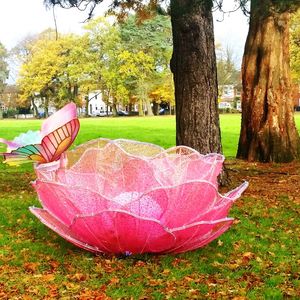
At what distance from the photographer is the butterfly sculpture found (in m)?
5.01

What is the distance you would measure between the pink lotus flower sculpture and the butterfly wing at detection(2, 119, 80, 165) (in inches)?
7.1

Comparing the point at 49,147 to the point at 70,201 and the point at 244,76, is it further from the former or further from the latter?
the point at 244,76

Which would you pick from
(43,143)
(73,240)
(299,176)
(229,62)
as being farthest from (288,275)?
(229,62)

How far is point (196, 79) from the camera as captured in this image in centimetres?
846

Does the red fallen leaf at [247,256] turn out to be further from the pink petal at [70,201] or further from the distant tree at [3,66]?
the distant tree at [3,66]

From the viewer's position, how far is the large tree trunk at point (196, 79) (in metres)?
8.34

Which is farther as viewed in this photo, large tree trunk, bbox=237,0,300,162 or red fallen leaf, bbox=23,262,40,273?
large tree trunk, bbox=237,0,300,162

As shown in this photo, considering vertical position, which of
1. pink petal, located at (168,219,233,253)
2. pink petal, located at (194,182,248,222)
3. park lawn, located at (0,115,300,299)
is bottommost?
park lawn, located at (0,115,300,299)

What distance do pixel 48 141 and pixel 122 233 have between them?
109 centimetres

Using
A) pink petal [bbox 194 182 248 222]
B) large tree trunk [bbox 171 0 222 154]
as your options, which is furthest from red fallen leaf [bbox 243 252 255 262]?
large tree trunk [bbox 171 0 222 154]

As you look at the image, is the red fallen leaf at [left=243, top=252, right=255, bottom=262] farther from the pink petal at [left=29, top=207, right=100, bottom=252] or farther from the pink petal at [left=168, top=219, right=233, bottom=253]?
the pink petal at [left=29, top=207, right=100, bottom=252]

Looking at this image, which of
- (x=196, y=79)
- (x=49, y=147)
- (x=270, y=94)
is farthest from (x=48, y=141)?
(x=270, y=94)

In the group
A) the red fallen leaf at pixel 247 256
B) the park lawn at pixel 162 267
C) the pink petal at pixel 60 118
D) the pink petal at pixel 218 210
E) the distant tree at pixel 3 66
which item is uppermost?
the distant tree at pixel 3 66

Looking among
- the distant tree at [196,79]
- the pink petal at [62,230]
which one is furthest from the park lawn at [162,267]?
the distant tree at [196,79]
